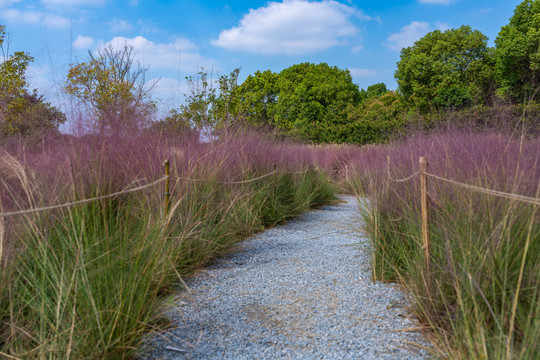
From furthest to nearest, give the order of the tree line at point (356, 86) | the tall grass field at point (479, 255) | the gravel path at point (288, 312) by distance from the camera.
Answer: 1. the tree line at point (356, 86)
2. the gravel path at point (288, 312)
3. the tall grass field at point (479, 255)

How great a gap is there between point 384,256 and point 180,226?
1.66m

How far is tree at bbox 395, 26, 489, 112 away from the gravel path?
19785 millimetres

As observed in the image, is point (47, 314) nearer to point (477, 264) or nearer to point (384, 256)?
point (477, 264)

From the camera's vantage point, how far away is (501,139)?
8.39ft

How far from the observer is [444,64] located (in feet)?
71.2

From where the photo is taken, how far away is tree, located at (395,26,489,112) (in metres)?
21.3

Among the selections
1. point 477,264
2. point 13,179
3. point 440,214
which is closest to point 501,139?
point 440,214

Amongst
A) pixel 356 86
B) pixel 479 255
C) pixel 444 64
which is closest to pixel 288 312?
pixel 479 255

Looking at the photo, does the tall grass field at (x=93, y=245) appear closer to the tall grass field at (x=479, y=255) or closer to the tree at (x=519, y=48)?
the tall grass field at (x=479, y=255)

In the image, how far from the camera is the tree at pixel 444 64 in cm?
2130

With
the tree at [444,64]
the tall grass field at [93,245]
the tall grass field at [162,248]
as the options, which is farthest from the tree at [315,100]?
the tall grass field at [162,248]

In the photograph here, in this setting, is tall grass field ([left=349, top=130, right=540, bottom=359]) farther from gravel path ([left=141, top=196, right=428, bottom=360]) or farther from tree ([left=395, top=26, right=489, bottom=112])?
tree ([left=395, top=26, right=489, bottom=112])

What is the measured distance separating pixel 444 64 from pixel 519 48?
3582 millimetres

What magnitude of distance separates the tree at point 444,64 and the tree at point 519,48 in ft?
3.32
